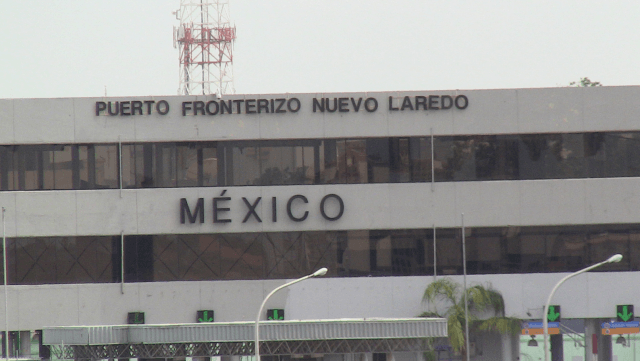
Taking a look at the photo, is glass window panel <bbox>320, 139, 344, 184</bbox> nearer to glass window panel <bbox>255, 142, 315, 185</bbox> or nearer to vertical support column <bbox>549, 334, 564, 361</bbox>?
glass window panel <bbox>255, 142, 315, 185</bbox>

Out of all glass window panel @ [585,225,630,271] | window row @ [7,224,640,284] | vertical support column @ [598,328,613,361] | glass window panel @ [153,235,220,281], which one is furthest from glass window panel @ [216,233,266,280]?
vertical support column @ [598,328,613,361]

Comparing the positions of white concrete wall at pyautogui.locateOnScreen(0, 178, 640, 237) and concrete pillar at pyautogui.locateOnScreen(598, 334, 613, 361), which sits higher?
white concrete wall at pyautogui.locateOnScreen(0, 178, 640, 237)

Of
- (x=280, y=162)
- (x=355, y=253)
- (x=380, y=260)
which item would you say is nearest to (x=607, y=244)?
(x=380, y=260)

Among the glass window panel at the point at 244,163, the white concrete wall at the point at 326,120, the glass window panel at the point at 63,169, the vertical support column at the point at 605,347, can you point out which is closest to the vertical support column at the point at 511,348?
the vertical support column at the point at 605,347

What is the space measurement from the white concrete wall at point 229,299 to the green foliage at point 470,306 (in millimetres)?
527

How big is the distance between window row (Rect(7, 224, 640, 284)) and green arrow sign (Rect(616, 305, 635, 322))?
5.68ft

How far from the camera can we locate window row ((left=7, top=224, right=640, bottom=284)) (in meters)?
44.9

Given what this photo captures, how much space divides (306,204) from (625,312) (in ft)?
50.5

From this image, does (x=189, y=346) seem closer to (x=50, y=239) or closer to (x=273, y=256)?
(x=273, y=256)

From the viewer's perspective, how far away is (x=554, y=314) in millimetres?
45188

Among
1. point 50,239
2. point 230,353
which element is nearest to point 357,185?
point 230,353

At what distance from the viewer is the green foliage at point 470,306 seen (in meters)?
43.8

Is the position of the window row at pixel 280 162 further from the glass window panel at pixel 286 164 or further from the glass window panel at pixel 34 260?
the glass window panel at pixel 34 260

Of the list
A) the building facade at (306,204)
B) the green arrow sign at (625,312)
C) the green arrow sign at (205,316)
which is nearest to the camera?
the green arrow sign at (205,316)
